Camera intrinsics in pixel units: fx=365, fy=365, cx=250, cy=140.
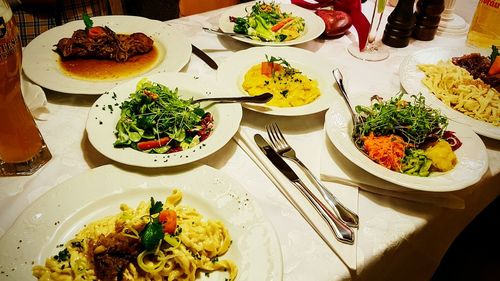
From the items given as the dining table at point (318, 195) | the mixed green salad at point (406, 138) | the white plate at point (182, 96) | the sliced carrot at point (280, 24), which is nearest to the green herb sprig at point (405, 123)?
the mixed green salad at point (406, 138)

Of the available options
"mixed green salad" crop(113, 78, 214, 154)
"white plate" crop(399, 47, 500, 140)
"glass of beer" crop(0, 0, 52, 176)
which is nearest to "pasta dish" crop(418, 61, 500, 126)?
"white plate" crop(399, 47, 500, 140)

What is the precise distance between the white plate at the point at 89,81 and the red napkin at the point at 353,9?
3.65 ft

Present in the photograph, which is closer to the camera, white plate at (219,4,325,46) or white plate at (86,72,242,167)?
white plate at (86,72,242,167)

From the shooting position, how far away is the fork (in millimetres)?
1259

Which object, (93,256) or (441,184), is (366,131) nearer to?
(441,184)

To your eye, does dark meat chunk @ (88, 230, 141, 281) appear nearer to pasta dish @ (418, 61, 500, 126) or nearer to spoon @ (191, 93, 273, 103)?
spoon @ (191, 93, 273, 103)

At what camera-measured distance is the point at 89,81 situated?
74.9 inches

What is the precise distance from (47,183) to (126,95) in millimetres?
534

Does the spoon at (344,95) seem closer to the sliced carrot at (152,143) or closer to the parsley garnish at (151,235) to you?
the sliced carrot at (152,143)

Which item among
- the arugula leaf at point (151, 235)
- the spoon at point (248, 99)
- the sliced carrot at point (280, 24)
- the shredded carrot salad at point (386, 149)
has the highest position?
the arugula leaf at point (151, 235)

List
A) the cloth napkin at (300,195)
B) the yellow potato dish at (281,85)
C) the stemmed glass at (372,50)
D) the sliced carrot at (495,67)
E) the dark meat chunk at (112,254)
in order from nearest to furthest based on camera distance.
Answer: the dark meat chunk at (112,254) < the cloth napkin at (300,195) < the yellow potato dish at (281,85) < the sliced carrot at (495,67) < the stemmed glass at (372,50)

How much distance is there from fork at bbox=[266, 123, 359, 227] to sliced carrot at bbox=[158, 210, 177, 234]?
54 centimetres

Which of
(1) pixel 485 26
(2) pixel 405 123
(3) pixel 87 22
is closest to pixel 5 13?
(3) pixel 87 22

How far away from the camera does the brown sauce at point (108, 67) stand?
78.4 inches
